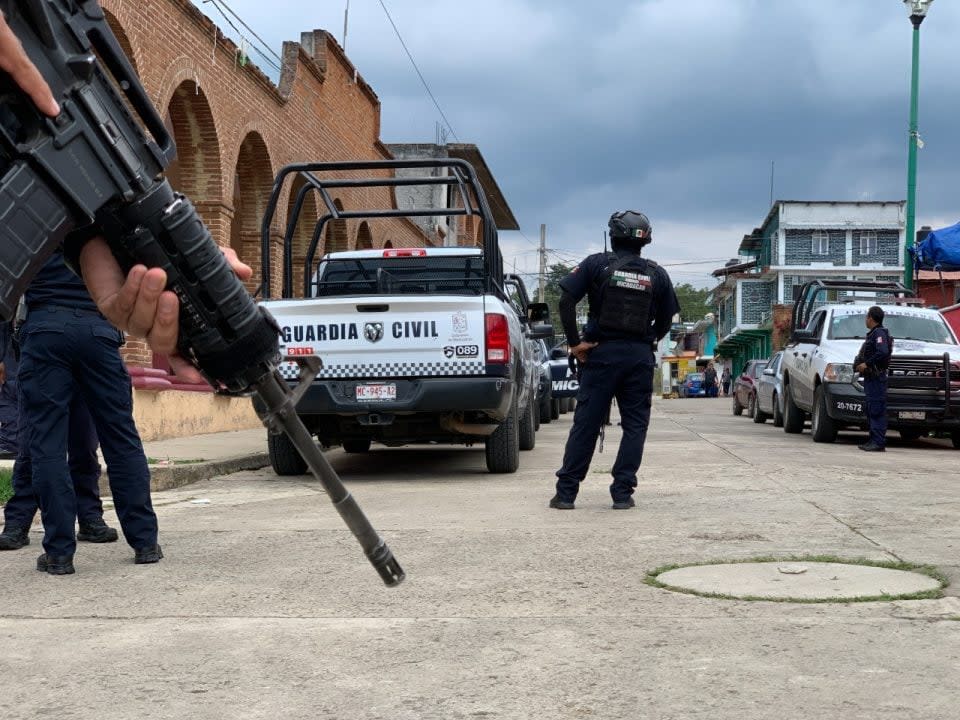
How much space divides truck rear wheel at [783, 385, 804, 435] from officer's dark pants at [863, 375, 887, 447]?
3742 millimetres

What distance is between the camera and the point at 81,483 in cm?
619

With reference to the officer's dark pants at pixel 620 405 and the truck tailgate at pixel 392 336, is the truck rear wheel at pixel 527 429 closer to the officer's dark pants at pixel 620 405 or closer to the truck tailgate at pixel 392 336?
the truck tailgate at pixel 392 336

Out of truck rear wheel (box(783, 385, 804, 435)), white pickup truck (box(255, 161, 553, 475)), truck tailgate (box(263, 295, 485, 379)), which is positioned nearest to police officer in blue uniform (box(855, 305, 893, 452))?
truck rear wheel (box(783, 385, 804, 435))

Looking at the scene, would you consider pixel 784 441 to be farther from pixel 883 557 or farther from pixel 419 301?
pixel 883 557

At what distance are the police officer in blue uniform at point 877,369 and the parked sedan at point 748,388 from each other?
968 cm

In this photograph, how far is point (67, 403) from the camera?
555 centimetres

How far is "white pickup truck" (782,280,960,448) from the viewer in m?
14.9

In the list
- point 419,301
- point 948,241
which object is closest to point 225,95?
point 419,301

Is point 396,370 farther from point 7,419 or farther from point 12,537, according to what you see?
point 12,537

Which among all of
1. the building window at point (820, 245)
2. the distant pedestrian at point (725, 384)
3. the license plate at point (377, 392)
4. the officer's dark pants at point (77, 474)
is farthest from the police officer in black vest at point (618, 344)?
the distant pedestrian at point (725, 384)

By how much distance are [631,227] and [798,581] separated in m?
3.34

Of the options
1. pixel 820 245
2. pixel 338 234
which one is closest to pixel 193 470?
pixel 338 234

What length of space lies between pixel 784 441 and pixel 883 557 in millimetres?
10414

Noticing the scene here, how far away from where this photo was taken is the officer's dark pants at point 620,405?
762cm
